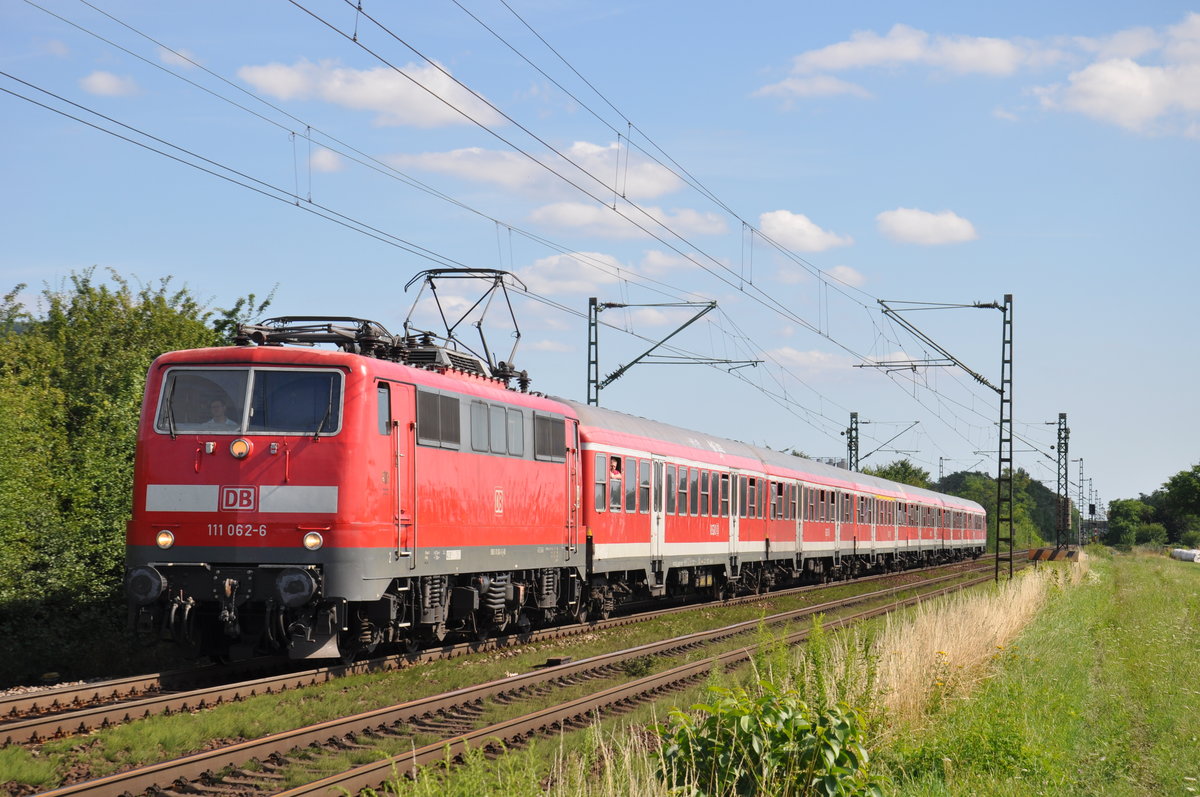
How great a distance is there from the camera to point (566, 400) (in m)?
22.1

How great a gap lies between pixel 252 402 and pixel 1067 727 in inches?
360

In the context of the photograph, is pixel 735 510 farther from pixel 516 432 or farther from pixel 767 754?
pixel 767 754

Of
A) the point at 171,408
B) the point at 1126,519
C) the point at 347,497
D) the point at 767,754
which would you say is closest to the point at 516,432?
the point at 347,497

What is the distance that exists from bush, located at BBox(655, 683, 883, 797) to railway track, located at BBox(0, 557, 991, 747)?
5.33 meters

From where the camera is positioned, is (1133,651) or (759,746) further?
(1133,651)

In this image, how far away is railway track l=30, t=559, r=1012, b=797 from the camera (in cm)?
893

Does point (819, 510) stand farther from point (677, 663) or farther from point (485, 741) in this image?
point (485, 741)

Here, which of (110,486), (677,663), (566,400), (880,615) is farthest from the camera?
(880,615)

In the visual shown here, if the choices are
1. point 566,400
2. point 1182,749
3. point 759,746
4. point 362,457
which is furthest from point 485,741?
point 566,400

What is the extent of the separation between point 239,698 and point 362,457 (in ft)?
9.54

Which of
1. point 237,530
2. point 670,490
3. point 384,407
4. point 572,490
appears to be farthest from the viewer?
point 670,490

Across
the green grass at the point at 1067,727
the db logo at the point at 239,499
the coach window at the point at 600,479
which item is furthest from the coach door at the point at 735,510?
the db logo at the point at 239,499

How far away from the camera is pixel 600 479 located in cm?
2247

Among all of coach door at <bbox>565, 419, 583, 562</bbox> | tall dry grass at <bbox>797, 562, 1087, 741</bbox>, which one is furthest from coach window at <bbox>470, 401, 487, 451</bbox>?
tall dry grass at <bbox>797, 562, 1087, 741</bbox>
